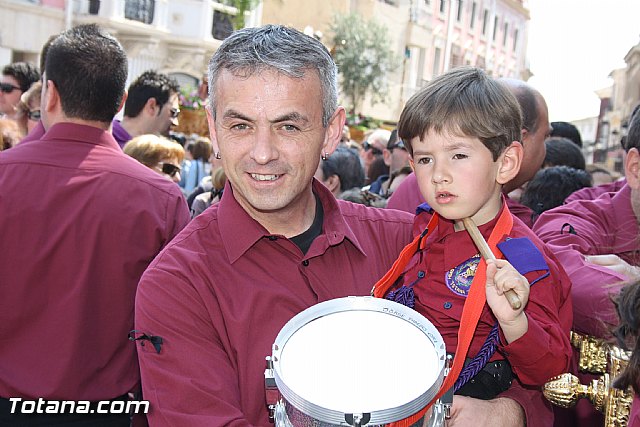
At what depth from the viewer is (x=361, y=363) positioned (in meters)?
1.69

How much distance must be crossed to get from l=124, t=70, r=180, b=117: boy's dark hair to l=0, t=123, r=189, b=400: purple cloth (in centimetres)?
267

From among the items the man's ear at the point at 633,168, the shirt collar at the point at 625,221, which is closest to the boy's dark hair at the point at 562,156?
the shirt collar at the point at 625,221

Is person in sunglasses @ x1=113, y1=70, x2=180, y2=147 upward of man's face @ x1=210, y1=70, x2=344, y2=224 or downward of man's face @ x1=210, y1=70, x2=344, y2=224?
upward

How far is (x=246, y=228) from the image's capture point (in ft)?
7.37

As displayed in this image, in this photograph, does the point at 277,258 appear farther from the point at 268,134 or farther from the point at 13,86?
the point at 13,86

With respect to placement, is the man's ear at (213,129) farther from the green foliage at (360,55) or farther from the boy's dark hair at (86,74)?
the green foliage at (360,55)

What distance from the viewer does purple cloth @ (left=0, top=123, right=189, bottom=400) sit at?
3.13 meters

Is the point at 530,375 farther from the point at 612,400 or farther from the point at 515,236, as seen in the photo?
the point at 515,236

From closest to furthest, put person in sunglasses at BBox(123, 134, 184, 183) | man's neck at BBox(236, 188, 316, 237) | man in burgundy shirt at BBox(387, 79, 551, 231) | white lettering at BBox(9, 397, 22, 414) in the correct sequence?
man's neck at BBox(236, 188, 316, 237), white lettering at BBox(9, 397, 22, 414), man in burgundy shirt at BBox(387, 79, 551, 231), person in sunglasses at BBox(123, 134, 184, 183)

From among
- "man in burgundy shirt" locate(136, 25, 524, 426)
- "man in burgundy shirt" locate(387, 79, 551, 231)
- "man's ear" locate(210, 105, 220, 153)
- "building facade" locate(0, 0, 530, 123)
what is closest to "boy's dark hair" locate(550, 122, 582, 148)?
"man in burgundy shirt" locate(387, 79, 551, 231)

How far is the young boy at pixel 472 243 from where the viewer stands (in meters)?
2.07

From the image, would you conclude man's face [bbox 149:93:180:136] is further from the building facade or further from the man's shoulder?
the building facade

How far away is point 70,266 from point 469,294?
1.85 meters

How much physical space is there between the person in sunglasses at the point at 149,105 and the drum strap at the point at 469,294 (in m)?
4.04
